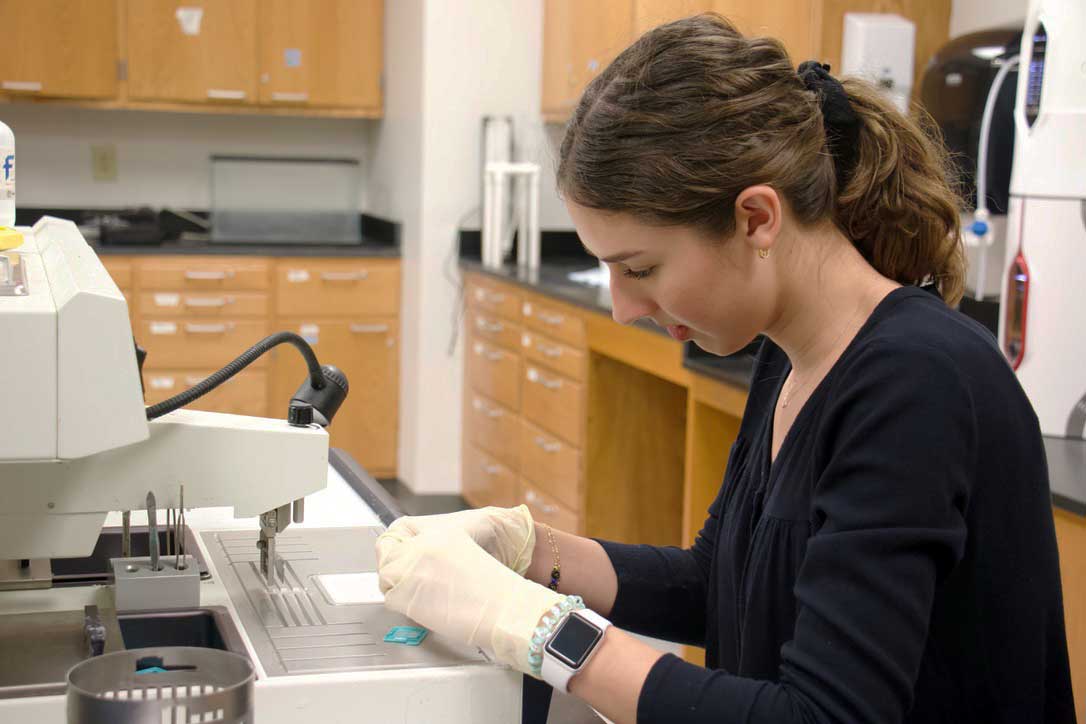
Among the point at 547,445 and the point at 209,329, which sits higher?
the point at 209,329

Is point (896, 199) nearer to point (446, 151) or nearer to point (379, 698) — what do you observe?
point (379, 698)

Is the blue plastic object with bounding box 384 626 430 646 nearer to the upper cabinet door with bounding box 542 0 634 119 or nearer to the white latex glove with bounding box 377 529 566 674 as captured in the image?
the white latex glove with bounding box 377 529 566 674

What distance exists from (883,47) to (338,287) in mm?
2357

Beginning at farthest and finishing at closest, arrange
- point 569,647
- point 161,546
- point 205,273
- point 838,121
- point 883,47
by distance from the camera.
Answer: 1. point 205,273
2. point 883,47
3. point 161,546
4. point 838,121
5. point 569,647

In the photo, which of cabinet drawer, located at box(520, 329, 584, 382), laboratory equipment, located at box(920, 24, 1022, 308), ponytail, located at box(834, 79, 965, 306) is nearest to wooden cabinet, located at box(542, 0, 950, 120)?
laboratory equipment, located at box(920, 24, 1022, 308)

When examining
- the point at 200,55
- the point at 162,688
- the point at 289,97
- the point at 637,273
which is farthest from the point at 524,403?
the point at 162,688

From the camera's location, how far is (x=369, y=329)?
496cm

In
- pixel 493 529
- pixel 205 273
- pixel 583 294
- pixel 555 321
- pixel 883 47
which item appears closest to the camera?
pixel 493 529

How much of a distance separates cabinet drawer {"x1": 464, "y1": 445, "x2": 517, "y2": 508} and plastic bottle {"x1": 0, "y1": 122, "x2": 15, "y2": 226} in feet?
9.63

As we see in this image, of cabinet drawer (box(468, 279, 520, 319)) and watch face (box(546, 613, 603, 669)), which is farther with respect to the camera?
cabinet drawer (box(468, 279, 520, 319))

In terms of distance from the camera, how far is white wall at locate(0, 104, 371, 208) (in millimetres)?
5168

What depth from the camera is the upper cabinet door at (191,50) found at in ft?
16.0

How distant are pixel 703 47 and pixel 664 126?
0.08 meters

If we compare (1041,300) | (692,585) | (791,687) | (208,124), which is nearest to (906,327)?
(791,687)
